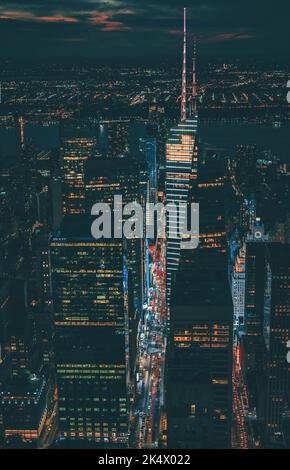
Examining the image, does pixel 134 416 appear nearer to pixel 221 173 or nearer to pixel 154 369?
pixel 154 369

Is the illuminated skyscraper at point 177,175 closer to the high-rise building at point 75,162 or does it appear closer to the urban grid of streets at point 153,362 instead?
the urban grid of streets at point 153,362

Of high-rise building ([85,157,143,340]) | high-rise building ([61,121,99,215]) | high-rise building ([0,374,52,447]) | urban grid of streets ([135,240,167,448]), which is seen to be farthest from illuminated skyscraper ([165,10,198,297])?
high-rise building ([0,374,52,447])

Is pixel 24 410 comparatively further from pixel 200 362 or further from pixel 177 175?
pixel 177 175

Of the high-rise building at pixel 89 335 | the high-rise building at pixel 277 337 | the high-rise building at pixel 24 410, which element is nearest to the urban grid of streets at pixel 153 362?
the high-rise building at pixel 89 335

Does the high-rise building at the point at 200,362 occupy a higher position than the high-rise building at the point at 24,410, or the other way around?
the high-rise building at the point at 200,362

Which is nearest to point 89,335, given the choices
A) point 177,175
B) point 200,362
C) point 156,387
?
point 156,387

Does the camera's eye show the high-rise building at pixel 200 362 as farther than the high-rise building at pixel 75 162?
No
